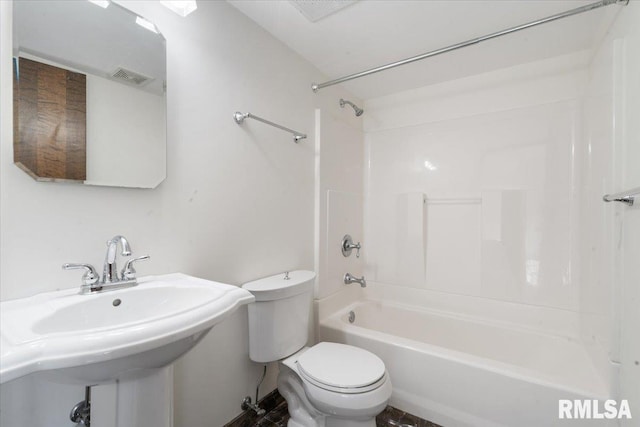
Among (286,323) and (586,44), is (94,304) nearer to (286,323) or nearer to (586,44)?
(286,323)

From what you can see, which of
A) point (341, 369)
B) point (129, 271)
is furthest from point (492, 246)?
point (129, 271)

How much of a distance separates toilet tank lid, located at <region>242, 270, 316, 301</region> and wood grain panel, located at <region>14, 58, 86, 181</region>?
0.85m

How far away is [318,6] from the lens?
1.41m

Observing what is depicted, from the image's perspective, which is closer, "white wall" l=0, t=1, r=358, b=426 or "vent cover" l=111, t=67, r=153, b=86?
"white wall" l=0, t=1, r=358, b=426

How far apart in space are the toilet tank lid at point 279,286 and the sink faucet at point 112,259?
0.59 meters

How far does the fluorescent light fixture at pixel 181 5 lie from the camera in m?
1.10

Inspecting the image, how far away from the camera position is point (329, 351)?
1480mm

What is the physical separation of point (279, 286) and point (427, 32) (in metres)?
1.69

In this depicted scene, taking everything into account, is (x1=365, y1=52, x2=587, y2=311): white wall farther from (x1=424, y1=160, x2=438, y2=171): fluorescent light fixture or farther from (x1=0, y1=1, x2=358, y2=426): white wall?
(x1=0, y1=1, x2=358, y2=426): white wall

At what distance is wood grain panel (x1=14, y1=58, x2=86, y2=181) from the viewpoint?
0.83 metres

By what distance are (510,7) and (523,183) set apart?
1087mm

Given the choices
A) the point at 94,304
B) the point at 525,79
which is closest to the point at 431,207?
the point at 525,79

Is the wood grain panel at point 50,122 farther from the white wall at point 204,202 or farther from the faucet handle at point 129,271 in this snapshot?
the faucet handle at point 129,271

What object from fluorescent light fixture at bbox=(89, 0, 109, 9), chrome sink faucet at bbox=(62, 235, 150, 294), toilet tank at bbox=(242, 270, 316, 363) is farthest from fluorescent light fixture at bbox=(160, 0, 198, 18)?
toilet tank at bbox=(242, 270, 316, 363)
